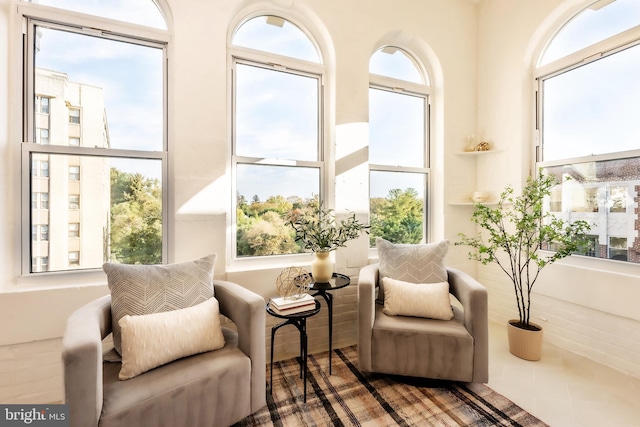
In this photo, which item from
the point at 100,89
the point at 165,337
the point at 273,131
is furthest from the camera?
the point at 273,131

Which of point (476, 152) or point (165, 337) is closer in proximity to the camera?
point (165, 337)

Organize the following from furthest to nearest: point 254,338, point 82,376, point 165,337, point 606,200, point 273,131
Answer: point 273,131, point 606,200, point 254,338, point 165,337, point 82,376

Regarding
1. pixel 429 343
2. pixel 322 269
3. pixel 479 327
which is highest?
pixel 322 269

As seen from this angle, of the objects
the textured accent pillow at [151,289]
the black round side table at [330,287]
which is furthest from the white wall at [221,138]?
the textured accent pillow at [151,289]

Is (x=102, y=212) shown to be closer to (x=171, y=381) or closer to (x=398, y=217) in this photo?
(x=171, y=381)

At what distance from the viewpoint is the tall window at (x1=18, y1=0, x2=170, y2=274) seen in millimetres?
1923

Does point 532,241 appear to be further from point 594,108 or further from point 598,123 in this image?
point 594,108

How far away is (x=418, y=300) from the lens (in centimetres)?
208

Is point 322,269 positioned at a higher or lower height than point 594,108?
lower

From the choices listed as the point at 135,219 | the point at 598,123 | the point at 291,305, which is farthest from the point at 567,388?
the point at 135,219

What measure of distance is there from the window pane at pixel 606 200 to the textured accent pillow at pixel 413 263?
3.91 feet

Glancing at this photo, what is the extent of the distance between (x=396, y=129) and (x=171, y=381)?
2768mm

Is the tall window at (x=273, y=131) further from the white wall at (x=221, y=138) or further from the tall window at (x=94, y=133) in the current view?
the tall window at (x=94, y=133)

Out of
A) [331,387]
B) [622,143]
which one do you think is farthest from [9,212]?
[622,143]
